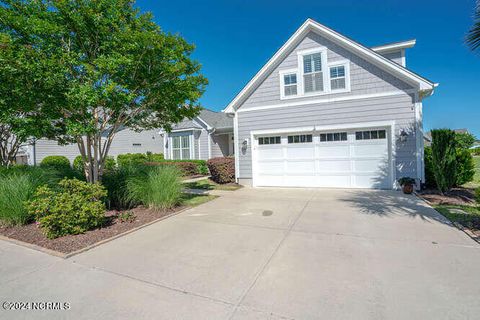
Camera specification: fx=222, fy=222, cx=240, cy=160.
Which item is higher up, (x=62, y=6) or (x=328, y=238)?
(x=62, y=6)

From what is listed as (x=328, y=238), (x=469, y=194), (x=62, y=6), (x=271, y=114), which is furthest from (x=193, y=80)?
(x=469, y=194)

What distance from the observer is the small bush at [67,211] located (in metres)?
4.41

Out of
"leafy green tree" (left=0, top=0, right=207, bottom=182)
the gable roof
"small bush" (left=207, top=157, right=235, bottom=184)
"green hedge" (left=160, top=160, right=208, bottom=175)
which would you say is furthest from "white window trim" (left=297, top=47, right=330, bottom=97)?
"green hedge" (left=160, top=160, right=208, bottom=175)

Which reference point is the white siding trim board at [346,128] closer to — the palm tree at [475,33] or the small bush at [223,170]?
the small bush at [223,170]

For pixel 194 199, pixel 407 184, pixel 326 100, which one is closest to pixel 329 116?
pixel 326 100

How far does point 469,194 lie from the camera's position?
7445mm

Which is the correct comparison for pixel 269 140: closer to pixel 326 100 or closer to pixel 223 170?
pixel 223 170

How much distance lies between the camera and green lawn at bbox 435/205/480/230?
15.1ft

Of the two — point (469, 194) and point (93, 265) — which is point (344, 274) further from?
point (469, 194)

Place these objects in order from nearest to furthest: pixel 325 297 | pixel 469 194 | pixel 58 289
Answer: pixel 325 297, pixel 58 289, pixel 469 194

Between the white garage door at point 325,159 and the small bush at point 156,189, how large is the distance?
193 inches

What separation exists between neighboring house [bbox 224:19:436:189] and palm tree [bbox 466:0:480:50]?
361 centimetres

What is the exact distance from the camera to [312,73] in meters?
9.48

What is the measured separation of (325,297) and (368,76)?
882cm
